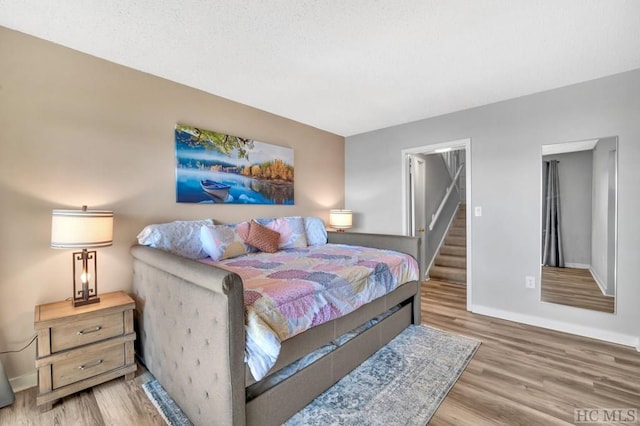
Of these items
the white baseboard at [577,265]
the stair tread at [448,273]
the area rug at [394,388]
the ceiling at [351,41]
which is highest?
the ceiling at [351,41]

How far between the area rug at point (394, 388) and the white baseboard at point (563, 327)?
0.90 meters

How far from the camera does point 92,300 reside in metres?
1.83

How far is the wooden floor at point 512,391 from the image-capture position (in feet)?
4.93

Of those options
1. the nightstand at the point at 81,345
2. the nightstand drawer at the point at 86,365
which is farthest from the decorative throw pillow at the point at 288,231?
the nightstand drawer at the point at 86,365

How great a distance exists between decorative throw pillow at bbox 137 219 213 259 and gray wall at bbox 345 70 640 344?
9.54ft

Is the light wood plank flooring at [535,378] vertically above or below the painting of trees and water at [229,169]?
below

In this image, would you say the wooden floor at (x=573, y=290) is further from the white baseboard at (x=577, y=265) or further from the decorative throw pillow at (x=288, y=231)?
the decorative throw pillow at (x=288, y=231)

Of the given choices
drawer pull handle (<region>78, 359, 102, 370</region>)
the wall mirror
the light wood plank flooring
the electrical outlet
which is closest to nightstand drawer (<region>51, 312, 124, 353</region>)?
drawer pull handle (<region>78, 359, 102, 370</region>)

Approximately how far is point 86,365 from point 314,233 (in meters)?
2.25

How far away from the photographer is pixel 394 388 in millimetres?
1724

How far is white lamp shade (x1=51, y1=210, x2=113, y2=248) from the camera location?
1.65m

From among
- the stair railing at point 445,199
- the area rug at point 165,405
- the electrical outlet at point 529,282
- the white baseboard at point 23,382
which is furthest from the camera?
the stair railing at point 445,199

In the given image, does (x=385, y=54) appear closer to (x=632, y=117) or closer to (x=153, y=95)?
(x=153, y=95)

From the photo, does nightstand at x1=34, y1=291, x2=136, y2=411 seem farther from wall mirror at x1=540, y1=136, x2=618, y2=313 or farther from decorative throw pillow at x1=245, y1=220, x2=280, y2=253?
wall mirror at x1=540, y1=136, x2=618, y2=313
